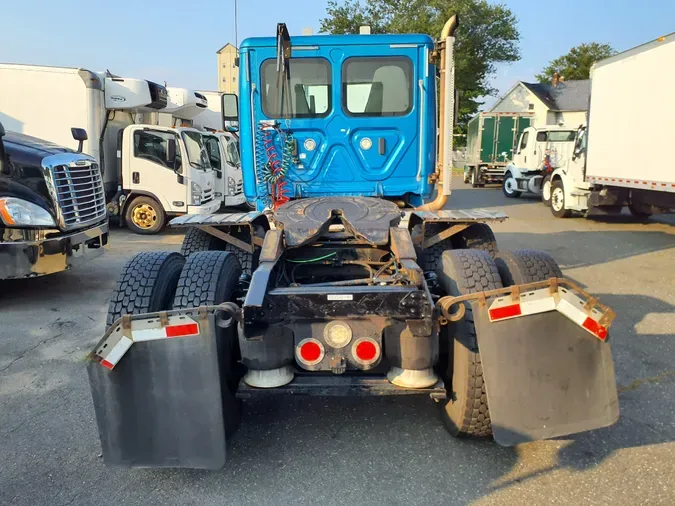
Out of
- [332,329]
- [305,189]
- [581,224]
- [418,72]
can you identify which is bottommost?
[581,224]

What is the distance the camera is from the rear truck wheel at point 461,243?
492 centimetres

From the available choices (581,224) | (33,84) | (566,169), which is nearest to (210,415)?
(33,84)

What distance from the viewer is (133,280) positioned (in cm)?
337

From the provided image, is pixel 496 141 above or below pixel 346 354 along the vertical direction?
above

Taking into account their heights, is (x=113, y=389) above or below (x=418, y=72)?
below

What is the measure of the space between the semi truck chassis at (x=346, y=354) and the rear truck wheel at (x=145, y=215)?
8864 mm

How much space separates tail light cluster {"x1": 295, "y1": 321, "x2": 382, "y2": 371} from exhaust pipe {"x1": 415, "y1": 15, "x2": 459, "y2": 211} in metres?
2.50

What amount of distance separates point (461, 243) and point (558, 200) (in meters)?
10.7

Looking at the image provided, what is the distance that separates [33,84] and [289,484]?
1053 centimetres

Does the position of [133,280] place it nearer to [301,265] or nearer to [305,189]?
[301,265]

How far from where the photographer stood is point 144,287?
10.9ft

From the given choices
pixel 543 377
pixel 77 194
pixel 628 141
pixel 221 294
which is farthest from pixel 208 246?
pixel 628 141

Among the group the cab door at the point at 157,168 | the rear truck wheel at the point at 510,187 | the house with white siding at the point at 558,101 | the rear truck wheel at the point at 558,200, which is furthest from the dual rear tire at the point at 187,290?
the house with white siding at the point at 558,101

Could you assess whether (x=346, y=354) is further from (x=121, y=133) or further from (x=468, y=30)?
(x=468, y=30)
